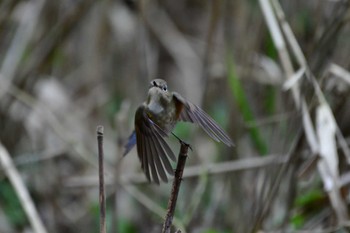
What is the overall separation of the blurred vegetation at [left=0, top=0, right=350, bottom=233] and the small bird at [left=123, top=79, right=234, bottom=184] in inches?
25.0

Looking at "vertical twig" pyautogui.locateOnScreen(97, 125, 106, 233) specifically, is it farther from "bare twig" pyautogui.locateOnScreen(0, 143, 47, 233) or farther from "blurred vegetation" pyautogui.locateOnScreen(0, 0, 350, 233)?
"bare twig" pyautogui.locateOnScreen(0, 143, 47, 233)

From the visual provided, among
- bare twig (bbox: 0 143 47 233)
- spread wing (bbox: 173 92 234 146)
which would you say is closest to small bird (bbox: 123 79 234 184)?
spread wing (bbox: 173 92 234 146)

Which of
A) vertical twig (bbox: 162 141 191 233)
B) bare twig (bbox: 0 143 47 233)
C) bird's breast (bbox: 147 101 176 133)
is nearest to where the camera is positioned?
vertical twig (bbox: 162 141 191 233)

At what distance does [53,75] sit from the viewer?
298cm

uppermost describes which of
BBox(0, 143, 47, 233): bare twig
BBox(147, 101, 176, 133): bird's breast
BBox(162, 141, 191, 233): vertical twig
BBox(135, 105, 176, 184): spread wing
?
BBox(0, 143, 47, 233): bare twig

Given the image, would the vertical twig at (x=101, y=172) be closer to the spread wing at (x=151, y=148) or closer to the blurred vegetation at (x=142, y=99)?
the spread wing at (x=151, y=148)

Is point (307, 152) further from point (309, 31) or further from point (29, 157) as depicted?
point (29, 157)

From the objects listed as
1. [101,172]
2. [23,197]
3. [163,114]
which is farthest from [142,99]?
[101,172]

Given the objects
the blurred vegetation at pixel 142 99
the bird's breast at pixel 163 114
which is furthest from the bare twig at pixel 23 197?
the bird's breast at pixel 163 114

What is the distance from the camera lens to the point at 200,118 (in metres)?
1.21

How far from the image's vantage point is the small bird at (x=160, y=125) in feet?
3.77

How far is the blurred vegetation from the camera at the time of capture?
2096mm

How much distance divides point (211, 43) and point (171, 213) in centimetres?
163

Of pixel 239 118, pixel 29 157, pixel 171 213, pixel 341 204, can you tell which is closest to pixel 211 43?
pixel 239 118
